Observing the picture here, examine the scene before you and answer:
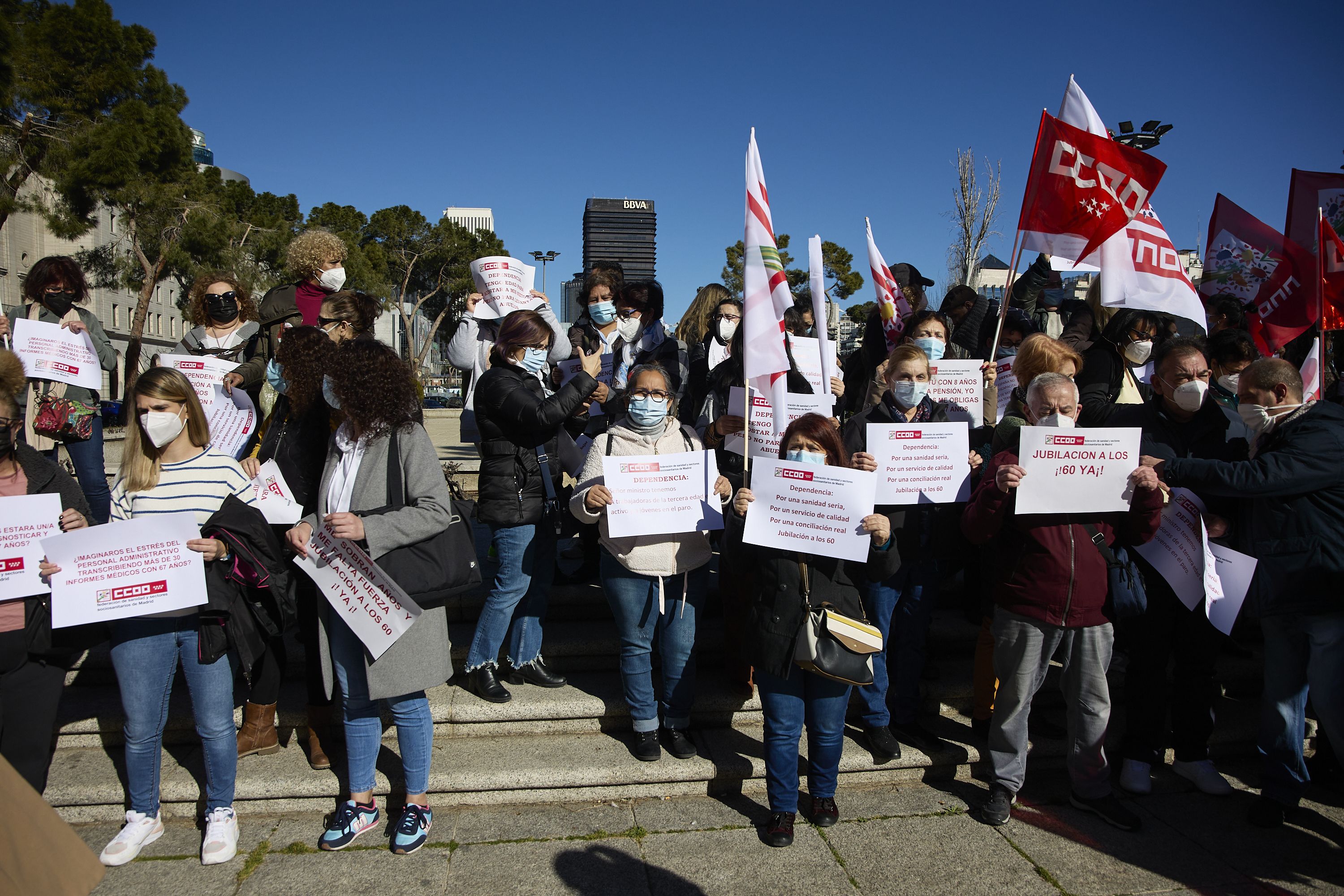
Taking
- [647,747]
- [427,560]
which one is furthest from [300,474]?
[647,747]

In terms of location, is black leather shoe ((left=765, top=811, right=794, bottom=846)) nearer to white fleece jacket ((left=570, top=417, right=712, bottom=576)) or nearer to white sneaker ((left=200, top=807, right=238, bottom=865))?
white fleece jacket ((left=570, top=417, right=712, bottom=576))

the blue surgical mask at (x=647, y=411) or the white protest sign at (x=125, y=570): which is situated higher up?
the blue surgical mask at (x=647, y=411)

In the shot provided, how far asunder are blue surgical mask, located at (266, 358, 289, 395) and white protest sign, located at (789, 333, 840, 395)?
3121mm

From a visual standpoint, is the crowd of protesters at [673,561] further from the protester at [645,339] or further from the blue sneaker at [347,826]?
the protester at [645,339]

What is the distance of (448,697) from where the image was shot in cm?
443

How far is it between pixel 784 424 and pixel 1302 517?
2369 millimetres

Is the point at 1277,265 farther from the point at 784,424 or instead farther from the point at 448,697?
the point at 448,697

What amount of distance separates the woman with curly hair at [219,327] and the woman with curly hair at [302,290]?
0.27 ft

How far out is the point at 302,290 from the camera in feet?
16.2

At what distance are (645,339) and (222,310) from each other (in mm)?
2813

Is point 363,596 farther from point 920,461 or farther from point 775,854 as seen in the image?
point 920,461

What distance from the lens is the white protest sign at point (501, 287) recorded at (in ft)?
17.4

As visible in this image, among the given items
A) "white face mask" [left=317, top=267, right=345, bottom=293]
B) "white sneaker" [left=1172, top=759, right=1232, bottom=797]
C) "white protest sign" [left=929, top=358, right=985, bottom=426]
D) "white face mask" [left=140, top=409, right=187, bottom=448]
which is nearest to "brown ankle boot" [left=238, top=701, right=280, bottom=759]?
"white face mask" [left=140, top=409, right=187, bottom=448]

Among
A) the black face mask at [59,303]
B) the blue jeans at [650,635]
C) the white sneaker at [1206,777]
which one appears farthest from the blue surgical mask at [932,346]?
the black face mask at [59,303]
